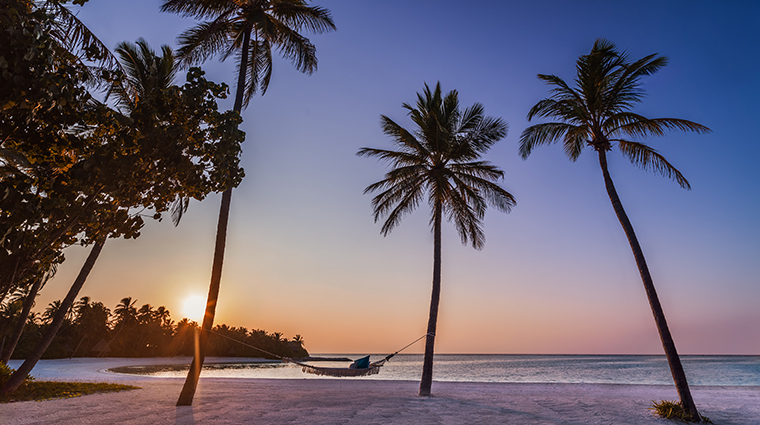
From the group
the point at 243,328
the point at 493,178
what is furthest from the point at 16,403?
the point at 243,328

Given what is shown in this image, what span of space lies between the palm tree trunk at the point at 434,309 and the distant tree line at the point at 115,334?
32.2m

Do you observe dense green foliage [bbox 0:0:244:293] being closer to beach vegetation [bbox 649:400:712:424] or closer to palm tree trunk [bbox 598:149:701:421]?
palm tree trunk [bbox 598:149:701:421]

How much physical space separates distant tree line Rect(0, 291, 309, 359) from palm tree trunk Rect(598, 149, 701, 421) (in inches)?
1436

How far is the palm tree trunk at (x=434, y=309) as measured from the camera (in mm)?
9164

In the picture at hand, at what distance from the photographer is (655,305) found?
282 inches

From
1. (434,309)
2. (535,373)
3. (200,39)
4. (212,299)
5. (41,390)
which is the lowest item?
(535,373)

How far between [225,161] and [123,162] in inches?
44.9

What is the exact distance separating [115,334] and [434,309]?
49.3 meters

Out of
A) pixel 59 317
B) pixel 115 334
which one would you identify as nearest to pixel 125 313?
pixel 115 334

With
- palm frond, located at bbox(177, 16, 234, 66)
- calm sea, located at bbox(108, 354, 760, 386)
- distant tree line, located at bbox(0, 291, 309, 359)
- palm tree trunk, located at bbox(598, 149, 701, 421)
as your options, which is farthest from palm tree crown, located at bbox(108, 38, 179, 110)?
distant tree line, located at bbox(0, 291, 309, 359)

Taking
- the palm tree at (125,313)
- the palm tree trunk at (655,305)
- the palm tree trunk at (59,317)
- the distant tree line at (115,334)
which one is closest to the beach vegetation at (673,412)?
the palm tree trunk at (655,305)

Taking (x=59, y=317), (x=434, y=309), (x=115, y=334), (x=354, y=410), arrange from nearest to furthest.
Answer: (x=354, y=410) → (x=59, y=317) → (x=434, y=309) → (x=115, y=334)

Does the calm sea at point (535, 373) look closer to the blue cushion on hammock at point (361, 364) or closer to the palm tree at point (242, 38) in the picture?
the blue cushion on hammock at point (361, 364)

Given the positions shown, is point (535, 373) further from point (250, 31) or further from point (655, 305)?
point (250, 31)
